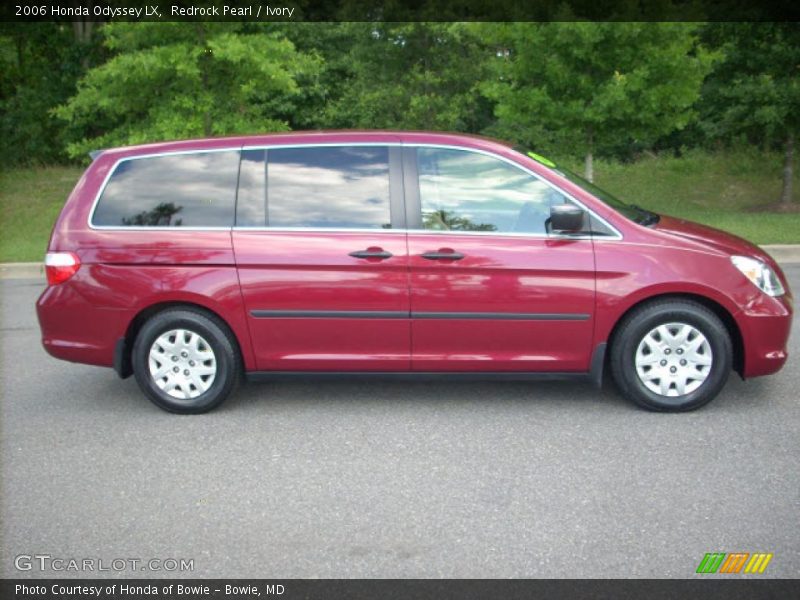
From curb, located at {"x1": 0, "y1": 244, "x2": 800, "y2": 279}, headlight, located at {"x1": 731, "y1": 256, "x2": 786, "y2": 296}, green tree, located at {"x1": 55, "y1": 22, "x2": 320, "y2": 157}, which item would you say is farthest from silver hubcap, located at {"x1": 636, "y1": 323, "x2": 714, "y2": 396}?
green tree, located at {"x1": 55, "y1": 22, "x2": 320, "y2": 157}

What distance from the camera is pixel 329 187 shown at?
507 centimetres

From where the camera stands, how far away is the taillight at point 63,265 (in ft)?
16.9

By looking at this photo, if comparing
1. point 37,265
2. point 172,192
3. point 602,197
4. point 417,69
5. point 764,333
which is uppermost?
point 417,69

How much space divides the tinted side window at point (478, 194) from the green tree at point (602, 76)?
383 inches

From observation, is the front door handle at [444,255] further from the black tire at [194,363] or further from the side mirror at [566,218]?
the black tire at [194,363]

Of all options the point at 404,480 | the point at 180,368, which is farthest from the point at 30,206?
the point at 404,480

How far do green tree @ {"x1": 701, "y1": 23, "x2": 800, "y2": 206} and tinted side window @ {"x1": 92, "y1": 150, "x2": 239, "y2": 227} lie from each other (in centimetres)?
1297

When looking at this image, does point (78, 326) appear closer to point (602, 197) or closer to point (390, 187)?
point (390, 187)

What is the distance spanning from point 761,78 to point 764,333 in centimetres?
1220

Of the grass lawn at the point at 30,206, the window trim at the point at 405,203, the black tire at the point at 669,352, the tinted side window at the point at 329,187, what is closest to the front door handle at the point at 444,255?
the window trim at the point at 405,203

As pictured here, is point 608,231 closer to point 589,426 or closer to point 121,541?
point 589,426

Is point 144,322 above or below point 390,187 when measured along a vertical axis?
below
